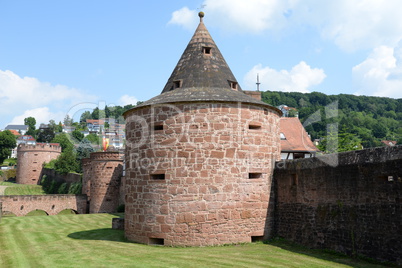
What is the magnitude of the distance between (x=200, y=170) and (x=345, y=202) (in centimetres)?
468

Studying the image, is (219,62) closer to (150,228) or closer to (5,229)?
(150,228)

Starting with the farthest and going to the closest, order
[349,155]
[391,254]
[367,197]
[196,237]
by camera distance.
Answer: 1. [196,237]
2. [349,155]
3. [367,197]
4. [391,254]

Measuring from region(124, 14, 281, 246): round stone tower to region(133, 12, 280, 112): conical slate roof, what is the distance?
107 mm

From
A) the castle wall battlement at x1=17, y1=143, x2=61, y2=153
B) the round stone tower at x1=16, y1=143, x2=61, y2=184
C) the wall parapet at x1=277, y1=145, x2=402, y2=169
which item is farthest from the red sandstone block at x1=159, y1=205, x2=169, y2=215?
the castle wall battlement at x1=17, y1=143, x2=61, y2=153

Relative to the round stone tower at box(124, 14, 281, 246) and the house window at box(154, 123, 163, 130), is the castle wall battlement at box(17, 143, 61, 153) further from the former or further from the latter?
the house window at box(154, 123, 163, 130)

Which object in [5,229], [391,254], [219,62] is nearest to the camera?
[391,254]

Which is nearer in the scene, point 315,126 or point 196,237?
point 196,237

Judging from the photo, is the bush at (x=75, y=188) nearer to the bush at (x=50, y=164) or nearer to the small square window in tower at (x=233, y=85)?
the bush at (x=50, y=164)

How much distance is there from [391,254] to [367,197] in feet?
5.06

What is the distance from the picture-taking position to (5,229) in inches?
699

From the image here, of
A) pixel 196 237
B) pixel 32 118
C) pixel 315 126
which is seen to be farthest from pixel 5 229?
pixel 32 118

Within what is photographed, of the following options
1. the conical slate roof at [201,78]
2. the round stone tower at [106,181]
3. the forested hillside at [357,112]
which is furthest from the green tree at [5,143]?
the conical slate roof at [201,78]

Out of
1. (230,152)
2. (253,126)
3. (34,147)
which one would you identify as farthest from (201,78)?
(34,147)

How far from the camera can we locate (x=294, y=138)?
2888cm
